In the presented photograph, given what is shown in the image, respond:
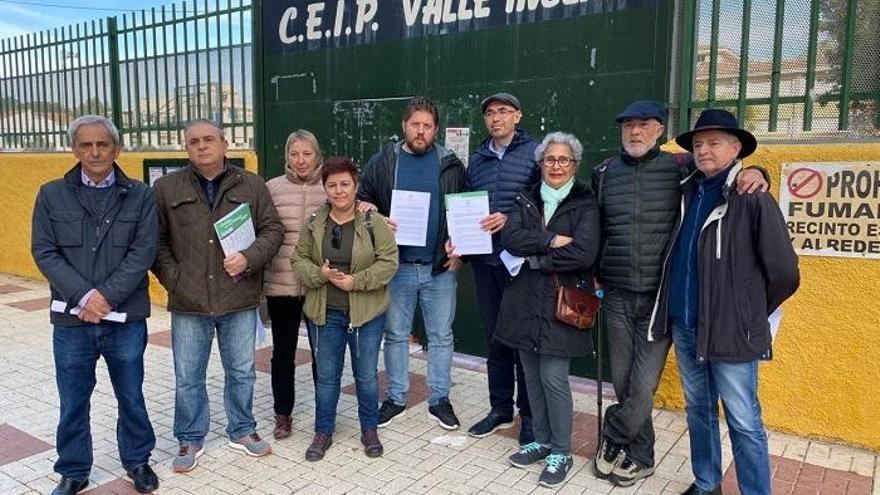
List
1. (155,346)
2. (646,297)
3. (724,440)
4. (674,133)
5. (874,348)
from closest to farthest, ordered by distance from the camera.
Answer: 1. (646,297)
2. (874,348)
3. (724,440)
4. (674,133)
5. (155,346)

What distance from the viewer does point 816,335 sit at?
395 cm

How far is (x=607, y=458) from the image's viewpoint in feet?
11.9

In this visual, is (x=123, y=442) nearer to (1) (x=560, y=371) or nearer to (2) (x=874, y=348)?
(1) (x=560, y=371)

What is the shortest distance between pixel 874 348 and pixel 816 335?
0.28 meters

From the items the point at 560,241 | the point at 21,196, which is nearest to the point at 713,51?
the point at 560,241

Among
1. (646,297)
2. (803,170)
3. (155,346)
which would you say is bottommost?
(155,346)

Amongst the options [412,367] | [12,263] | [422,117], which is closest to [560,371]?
[422,117]

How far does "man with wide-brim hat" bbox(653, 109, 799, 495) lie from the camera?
2.86m

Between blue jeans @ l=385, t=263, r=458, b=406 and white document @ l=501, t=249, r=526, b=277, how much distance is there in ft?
1.93

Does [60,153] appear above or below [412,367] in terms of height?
above

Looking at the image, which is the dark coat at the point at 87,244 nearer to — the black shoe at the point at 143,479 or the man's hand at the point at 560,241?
the black shoe at the point at 143,479

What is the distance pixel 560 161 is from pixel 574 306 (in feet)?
2.31

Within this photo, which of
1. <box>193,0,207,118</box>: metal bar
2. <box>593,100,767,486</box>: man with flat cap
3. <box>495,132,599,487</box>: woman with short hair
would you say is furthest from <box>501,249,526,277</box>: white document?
<box>193,0,207,118</box>: metal bar

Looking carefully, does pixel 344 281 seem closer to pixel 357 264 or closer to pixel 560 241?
pixel 357 264
